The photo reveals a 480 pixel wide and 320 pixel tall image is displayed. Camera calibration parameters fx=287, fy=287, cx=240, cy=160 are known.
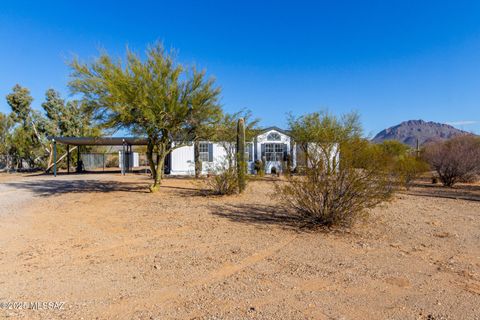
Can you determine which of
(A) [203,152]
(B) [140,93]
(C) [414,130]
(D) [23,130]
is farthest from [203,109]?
(C) [414,130]

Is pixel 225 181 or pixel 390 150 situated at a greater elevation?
pixel 390 150

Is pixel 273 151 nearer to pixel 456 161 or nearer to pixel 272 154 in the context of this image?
pixel 272 154

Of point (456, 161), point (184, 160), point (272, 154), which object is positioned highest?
point (272, 154)

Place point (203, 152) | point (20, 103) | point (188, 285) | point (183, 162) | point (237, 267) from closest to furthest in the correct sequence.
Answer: point (188, 285) < point (237, 267) < point (203, 152) < point (183, 162) < point (20, 103)

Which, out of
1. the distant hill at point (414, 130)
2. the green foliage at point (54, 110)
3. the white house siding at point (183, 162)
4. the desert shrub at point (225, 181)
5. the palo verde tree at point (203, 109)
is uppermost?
the distant hill at point (414, 130)

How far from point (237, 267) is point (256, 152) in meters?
19.1

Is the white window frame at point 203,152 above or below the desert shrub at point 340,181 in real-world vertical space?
above

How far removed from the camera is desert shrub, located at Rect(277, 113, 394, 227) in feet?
17.7

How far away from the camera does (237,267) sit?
393 cm

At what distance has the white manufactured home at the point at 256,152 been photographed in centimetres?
2236

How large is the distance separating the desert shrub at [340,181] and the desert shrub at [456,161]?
11379mm

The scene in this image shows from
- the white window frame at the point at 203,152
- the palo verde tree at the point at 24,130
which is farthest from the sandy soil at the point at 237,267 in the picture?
the palo verde tree at the point at 24,130

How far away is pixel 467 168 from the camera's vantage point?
46.4 feet

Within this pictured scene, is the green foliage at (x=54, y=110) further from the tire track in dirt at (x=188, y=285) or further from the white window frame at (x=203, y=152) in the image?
the tire track in dirt at (x=188, y=285)
